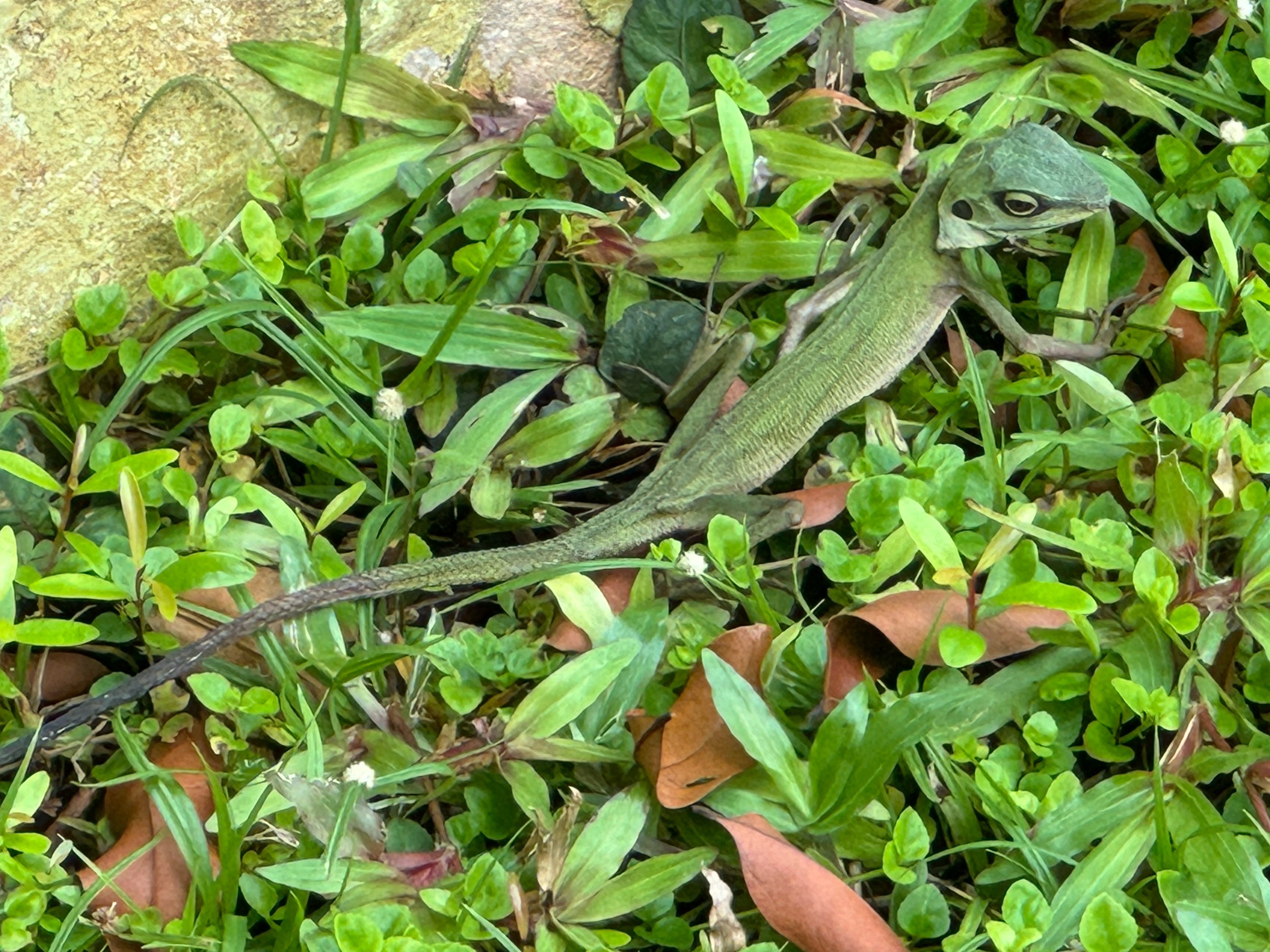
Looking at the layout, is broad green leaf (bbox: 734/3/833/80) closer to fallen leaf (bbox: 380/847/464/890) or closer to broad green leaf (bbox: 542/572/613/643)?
broad green leaf (bbox: 542/572/613/643)

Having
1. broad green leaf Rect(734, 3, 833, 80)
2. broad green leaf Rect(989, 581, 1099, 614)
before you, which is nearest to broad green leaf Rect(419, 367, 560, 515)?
broad green leaf Rect(734, 3, 833, 80)

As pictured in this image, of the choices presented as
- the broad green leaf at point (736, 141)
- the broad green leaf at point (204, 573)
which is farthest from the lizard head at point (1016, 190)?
the broad green leaf at point (204, 573)

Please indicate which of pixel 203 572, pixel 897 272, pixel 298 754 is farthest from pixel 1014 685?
pixel 203 572

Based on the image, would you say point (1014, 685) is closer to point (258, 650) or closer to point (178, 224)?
point (258, 650)

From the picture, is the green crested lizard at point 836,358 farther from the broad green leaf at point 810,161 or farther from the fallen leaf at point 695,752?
the fallen leaf at point 695,752

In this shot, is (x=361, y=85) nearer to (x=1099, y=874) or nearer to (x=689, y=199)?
(x=689, y=199)

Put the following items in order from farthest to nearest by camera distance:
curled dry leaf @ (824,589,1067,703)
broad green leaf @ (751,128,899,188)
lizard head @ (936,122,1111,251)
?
broad green leaf @ (751,128,899,188) → lizard head @ (936,122,1111,251) → curled dry leaf @ (824,589,1067,703)
